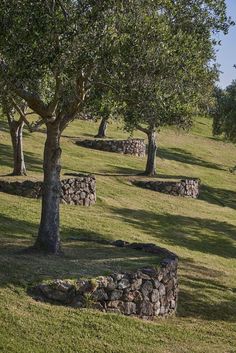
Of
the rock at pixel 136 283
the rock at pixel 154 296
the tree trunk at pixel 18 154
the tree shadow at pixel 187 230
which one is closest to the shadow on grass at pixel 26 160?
the tree trunk at pixel 18 154

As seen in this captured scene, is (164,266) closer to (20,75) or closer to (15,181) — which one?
(20,75)

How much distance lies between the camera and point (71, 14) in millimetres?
15133

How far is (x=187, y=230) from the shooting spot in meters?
29.5

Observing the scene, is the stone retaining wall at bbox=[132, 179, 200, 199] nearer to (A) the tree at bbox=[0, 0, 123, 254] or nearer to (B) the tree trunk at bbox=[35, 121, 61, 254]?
(B) the tree trunk at bbox=[35, 121, 61, 254]

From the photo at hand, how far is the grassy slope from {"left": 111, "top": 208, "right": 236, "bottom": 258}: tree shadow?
76 millimetres

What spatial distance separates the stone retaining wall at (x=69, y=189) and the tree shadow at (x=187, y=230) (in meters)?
1.65

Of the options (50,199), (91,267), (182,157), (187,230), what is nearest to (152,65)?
(50,199)

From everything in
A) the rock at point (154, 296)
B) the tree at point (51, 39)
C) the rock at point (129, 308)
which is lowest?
the rock at point (129, 308)

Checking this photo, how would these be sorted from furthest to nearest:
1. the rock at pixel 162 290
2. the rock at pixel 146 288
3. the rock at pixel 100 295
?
the rock at pixel 162 290 < the rock at pixel 146 288 < the rock at pixel 100 295

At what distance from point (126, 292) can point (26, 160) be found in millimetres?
23183

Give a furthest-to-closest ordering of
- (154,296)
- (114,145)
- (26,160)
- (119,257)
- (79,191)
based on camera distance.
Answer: (114,145) < (26,160) < (79,191) < (119,257) < (154,296)

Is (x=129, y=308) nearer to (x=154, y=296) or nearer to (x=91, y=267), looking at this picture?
(x=154, y=296)

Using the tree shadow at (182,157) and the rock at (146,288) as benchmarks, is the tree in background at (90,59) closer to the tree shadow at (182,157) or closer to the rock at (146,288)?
the rock at (146,288)

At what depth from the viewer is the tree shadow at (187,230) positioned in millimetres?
26905
